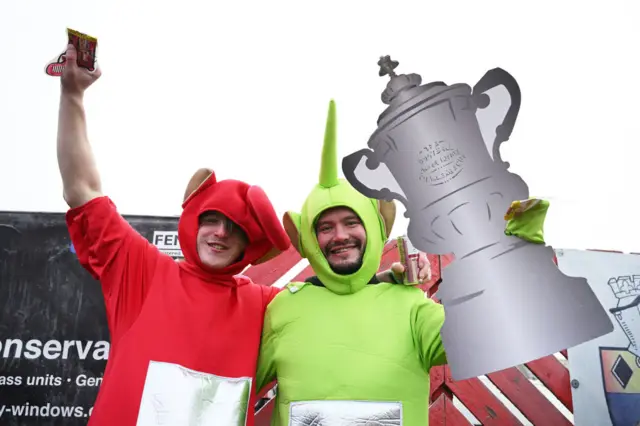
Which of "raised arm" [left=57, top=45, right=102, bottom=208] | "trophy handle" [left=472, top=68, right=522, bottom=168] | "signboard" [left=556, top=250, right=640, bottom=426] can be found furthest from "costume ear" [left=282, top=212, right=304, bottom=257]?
"signboard" [left=556, top=250, right=640, bottom=426]

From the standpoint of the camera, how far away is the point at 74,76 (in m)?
1.63

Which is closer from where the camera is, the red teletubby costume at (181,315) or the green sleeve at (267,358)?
the red teletubby costume at (181,315)

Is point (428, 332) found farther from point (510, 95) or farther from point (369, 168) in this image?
point (510, 95)

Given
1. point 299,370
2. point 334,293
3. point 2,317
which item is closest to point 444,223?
point 334,293

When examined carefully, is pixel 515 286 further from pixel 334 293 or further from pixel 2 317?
pixel 2 317

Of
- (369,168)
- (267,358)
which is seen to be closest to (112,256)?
(267,358)

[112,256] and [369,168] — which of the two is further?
[112,256]

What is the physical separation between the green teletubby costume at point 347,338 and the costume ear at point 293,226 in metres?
0.02

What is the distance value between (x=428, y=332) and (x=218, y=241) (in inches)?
33.3

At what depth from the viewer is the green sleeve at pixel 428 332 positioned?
1604mm

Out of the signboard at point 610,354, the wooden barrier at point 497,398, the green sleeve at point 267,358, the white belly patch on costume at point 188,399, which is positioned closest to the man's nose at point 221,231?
the green sleeve at point 267,358

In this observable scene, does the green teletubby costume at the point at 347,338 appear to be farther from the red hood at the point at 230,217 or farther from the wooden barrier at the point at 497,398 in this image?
the wooden barrier at the point at 497,398

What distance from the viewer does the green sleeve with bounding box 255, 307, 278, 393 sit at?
5.89 feet

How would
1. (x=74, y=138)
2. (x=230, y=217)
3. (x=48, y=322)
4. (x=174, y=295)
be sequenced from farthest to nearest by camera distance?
1. (x=48, y=322)
2. (x=230, y=217)
3. (x=174, y=295)
4. (x=74, y=138)
